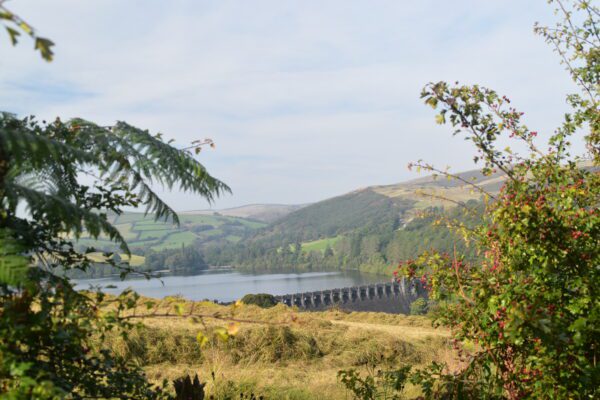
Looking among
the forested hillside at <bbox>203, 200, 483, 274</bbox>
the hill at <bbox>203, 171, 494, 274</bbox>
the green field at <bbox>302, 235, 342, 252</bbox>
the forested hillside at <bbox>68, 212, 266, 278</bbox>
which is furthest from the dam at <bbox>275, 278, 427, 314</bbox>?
the green field at <bbox>302, 235, 342, 252</bbox>

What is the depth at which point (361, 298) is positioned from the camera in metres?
57.9

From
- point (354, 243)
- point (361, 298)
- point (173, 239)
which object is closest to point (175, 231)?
point (173, 239)

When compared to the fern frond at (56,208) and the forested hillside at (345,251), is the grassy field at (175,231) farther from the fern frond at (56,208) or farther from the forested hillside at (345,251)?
the fern frond at (56,208)

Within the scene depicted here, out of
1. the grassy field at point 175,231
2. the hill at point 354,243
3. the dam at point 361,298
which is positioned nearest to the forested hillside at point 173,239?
the grassy field at point 175,231

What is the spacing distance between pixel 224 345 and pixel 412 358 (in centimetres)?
343

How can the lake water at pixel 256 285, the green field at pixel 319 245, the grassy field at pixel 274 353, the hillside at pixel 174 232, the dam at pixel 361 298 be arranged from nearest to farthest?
the grassy field at pixel 274 353 < the dam at pixel 361 298 < the lake water at pixel 256 285 < the hillside at pixel 174 232 < the green field at pixel 319 245

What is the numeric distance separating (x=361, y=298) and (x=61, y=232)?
2239 inches

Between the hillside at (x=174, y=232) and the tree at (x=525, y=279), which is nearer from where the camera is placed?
the tree at (x=525, y=279)

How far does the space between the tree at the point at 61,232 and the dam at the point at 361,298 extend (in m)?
43.8

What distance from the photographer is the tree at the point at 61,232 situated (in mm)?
1994

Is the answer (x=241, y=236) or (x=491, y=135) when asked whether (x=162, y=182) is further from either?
(x=241, y=236)

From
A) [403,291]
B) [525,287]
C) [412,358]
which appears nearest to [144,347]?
[412,358]

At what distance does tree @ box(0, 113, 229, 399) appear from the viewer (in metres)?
1.99

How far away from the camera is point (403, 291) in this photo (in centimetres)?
6200
